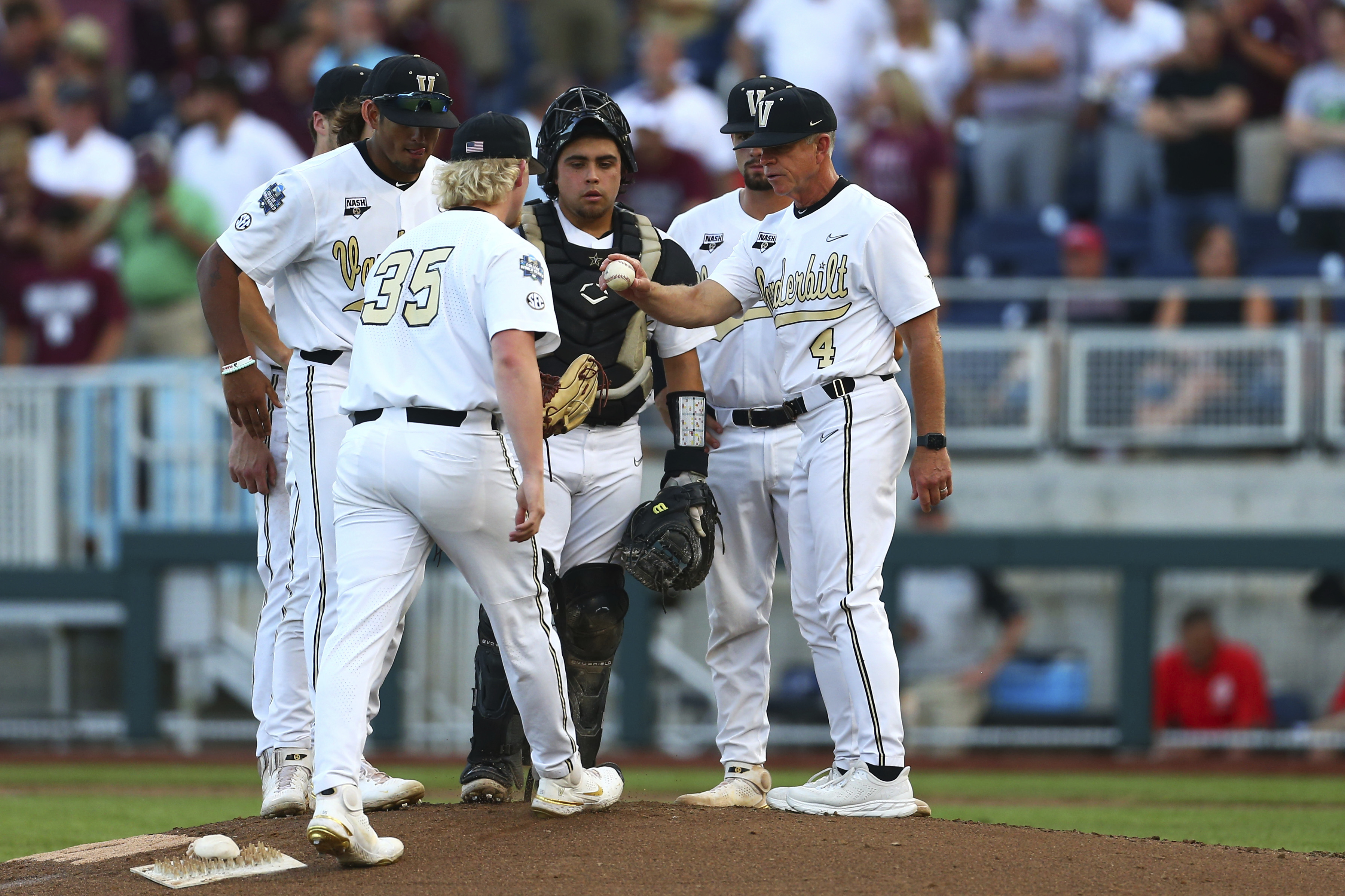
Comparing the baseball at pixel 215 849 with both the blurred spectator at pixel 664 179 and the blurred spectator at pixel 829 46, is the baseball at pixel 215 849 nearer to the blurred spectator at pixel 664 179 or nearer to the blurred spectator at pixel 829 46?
the blurred spectator at pixel 664 179

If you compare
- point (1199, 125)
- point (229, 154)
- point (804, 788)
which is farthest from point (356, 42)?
point (804, 788)

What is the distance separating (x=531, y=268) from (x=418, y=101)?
94cm

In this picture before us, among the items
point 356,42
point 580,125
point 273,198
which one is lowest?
point 273,198

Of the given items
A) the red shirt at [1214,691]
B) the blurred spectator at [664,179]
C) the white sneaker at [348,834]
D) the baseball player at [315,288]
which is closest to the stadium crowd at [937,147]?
the blurred spectator at [664,179]

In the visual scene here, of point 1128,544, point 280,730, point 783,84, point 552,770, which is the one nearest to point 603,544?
point 552,770

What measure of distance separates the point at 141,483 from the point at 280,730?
5.85 metres

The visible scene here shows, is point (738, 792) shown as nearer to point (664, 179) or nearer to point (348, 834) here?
point (348, 834)

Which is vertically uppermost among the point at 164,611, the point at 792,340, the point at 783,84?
the point at 783,84

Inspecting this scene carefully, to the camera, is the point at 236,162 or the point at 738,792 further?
the point at 236,162

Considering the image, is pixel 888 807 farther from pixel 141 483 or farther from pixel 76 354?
pixel 76 354

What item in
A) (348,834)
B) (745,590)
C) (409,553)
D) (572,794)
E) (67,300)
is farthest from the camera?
(67,300)

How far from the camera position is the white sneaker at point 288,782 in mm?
5594

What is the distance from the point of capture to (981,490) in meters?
10.9

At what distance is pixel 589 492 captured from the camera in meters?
5.59
